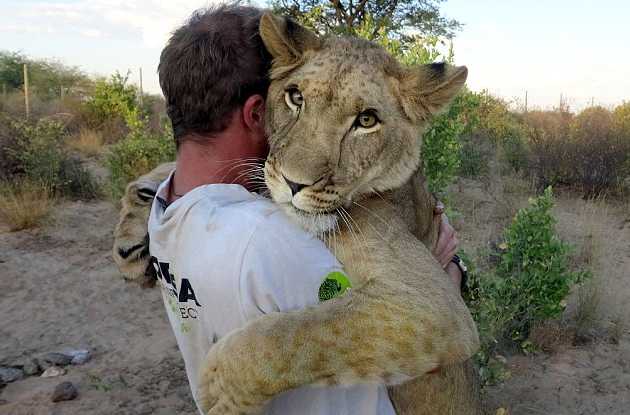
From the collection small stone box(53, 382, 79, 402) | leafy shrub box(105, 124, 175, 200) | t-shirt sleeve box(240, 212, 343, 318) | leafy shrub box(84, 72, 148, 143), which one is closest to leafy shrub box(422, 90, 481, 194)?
t-shirt sleeve box(240, 212, 343, 318)

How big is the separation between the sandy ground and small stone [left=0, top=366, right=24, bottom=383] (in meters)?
0.07

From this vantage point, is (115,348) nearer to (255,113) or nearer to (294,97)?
(255,113)

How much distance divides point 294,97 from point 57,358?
5103 mm

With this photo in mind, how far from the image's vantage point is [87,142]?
19656mm

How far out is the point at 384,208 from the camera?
235 cm

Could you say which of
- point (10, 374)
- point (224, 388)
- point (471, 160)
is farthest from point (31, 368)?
point (471, 160)

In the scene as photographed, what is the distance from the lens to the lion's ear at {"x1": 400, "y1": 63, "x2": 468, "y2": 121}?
2387 millimetres

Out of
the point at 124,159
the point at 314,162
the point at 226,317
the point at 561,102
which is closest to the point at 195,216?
the point at 226,317

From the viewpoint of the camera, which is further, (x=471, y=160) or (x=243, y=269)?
(x=471, y=160)

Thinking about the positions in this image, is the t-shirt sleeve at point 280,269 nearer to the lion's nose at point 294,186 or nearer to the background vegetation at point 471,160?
the lion's nose at point 294,186

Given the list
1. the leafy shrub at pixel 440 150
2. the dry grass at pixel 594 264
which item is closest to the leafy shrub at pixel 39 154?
the leafy shrub at pixel 440 150

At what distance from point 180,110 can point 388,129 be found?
2.63 ft

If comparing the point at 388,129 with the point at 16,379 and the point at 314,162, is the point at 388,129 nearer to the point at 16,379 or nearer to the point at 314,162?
the point at 314,162

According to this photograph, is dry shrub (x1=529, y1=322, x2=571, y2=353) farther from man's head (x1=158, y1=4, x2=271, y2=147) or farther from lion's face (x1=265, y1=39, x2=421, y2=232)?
man's head (x1=158, y1=4, x2=271, y2=147)
